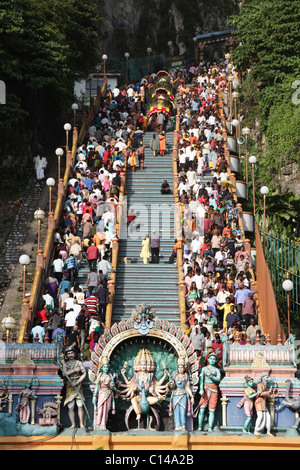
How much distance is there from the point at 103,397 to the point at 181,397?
1.74 metres

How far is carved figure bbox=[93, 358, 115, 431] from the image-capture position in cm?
2641

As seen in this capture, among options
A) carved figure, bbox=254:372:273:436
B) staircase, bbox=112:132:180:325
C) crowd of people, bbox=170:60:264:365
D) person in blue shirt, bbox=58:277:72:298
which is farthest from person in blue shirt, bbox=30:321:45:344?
carved figure, bbox=254:372:273:436

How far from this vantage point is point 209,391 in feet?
87.7

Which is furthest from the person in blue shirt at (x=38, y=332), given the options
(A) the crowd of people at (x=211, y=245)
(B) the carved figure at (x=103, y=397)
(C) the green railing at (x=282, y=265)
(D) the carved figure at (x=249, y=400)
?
(C) the green railing at (x=282, y=265)

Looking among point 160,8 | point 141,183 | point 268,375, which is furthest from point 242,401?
point 160,8

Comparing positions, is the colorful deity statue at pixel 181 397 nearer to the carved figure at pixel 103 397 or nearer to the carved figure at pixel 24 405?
the carved figure at pixel 103 397

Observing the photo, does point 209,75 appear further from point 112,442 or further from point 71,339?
point 112,442

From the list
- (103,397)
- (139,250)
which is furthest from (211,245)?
(103,397)

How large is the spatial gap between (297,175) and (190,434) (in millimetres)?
21323

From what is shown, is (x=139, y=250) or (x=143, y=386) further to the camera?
(x=139, y=250)

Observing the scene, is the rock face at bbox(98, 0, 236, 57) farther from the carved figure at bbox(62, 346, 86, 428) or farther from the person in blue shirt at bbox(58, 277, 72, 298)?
the carved figure at bbox(62, 346, 86, 428)

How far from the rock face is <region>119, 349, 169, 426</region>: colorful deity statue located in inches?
1676

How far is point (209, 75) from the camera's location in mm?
56594

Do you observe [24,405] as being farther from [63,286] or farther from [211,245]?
[211,245]
